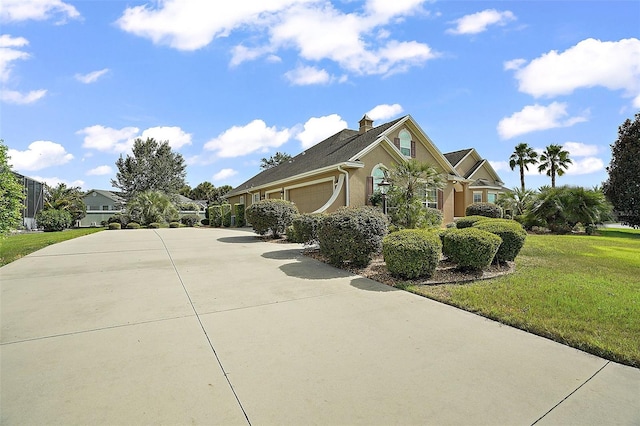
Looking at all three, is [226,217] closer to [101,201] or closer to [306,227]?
[306,227]

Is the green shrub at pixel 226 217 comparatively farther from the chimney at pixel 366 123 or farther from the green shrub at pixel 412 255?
the green shrub at pixel 412 255

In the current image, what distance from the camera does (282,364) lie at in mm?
3125

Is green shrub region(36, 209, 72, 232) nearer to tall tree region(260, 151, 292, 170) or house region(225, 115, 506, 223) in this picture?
house region(225, 115, 506, 223)

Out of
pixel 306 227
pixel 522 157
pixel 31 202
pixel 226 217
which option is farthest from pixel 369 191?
pixel 31 202

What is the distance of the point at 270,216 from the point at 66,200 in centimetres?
3583

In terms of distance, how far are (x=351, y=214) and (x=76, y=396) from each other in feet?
20.4

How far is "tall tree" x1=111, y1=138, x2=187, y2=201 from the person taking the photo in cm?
4053

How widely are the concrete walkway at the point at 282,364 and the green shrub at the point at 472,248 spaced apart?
207 cm

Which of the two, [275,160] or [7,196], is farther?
[275,160]

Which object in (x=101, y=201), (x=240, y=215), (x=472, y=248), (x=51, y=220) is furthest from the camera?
(x=101, y=201)

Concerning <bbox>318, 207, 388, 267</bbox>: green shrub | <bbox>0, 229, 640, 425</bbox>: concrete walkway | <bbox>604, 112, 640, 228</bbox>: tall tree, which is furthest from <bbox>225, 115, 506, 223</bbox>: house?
<bbox>604, 112, 640, 228</bbox>: tall tree

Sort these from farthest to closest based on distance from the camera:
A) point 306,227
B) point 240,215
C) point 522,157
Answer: point 522,157
point 240,215
point 306,227

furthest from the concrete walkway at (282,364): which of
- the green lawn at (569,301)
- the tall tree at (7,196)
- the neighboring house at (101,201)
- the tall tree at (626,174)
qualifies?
the neighboring house at (101,201)

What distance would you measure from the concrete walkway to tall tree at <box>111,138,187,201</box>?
3925 cm
